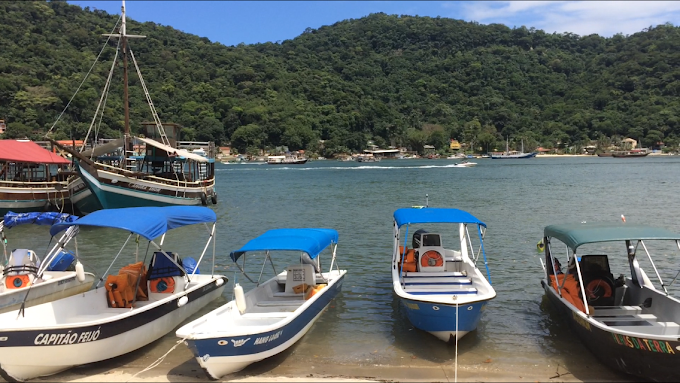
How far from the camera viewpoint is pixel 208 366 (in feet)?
25.6

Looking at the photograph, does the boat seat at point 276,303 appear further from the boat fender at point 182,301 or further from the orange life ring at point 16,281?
the orange life ring at point 16,281

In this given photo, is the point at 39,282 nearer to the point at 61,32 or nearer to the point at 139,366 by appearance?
the point at 139,366

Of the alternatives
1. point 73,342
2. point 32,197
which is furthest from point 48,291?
point 32,197

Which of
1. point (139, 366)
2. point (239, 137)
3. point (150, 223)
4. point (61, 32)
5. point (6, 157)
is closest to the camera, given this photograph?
point (139, 366)

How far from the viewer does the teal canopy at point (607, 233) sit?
8.67 m

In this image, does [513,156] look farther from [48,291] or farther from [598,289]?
[48,291]

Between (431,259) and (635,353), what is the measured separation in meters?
5.36

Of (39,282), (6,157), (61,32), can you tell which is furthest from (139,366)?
(61,32)

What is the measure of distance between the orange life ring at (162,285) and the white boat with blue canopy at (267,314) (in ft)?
5.32

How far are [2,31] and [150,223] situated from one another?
6331 inches

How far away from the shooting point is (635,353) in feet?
24.3

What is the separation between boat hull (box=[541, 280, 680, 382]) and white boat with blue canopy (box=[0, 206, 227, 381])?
787cm

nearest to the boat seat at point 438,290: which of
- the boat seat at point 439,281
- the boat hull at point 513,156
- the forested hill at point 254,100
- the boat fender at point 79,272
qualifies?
the boat seat at point 439,281

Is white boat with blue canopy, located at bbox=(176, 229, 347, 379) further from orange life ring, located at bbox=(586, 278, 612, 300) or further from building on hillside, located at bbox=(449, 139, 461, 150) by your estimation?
building on hillside, located at bbox=(449, 139, 461, 150)
